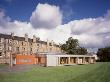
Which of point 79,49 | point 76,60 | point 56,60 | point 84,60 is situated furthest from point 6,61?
point 79,49

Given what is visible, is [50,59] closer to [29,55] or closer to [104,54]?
[29,55]

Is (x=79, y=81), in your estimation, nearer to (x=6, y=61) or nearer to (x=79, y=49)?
(x=6, y=61)

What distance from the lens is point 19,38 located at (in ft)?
301

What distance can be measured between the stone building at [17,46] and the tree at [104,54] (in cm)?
3295

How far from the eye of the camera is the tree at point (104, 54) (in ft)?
371

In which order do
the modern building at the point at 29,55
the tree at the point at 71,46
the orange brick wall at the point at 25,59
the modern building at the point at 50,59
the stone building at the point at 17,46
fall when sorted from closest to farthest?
the modern building at the point at 50,59 < the modern building at the point at 29,55 < the orange brick wall at the point at 25,59 < the stone building at the point at 17,46 < the tree at the point at 71,46

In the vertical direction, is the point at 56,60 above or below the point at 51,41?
below

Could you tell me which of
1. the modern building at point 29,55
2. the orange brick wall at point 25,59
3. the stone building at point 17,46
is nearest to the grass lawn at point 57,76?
the modern building at point 29,55

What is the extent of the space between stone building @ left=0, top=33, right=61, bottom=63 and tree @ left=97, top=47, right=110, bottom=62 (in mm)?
32951

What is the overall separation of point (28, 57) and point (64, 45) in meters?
41.1

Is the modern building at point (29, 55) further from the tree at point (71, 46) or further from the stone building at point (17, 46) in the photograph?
the tree at point (71, 46)

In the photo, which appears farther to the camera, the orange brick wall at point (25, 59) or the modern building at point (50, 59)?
the orange brick wall at point (25, 59)

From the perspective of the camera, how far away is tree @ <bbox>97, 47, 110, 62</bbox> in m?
113

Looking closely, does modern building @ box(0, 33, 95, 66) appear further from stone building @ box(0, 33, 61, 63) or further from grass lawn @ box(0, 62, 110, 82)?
grass lawn @ box(0, 62, 110, 82)
